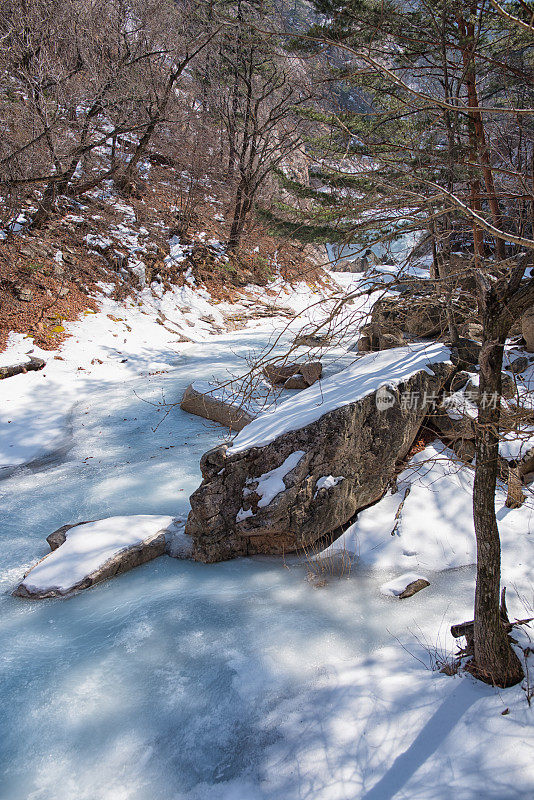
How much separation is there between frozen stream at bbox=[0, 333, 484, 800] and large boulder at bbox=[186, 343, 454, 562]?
0.31 metres

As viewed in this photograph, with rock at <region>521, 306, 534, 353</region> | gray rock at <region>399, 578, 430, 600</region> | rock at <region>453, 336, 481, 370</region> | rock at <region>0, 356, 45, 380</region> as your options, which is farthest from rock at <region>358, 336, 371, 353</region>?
rock at <region>0, 356, 45, 380</region>

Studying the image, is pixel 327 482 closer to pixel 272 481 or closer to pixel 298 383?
pixel 272 481

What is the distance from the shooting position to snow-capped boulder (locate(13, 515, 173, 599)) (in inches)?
166

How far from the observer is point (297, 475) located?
4.48 metres

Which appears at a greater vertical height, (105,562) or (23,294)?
(23,294)

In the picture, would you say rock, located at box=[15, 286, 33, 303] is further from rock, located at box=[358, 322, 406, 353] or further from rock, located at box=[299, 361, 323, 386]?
rock, located at box=[358, 322, 406, 353]

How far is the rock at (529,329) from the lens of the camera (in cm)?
717

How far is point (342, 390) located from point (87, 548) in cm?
293

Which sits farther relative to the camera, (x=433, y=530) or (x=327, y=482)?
(x=433, y=530)

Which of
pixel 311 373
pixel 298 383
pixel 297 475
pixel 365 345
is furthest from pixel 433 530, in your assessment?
pixel 365 345

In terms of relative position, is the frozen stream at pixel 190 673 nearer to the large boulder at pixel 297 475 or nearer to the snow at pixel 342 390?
the large boulder at pixel 297 475

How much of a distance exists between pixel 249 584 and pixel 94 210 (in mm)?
13101

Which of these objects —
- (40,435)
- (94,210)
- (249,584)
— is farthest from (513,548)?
(94,210)

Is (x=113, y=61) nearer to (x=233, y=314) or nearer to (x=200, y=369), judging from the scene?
(x=233, y=314)
